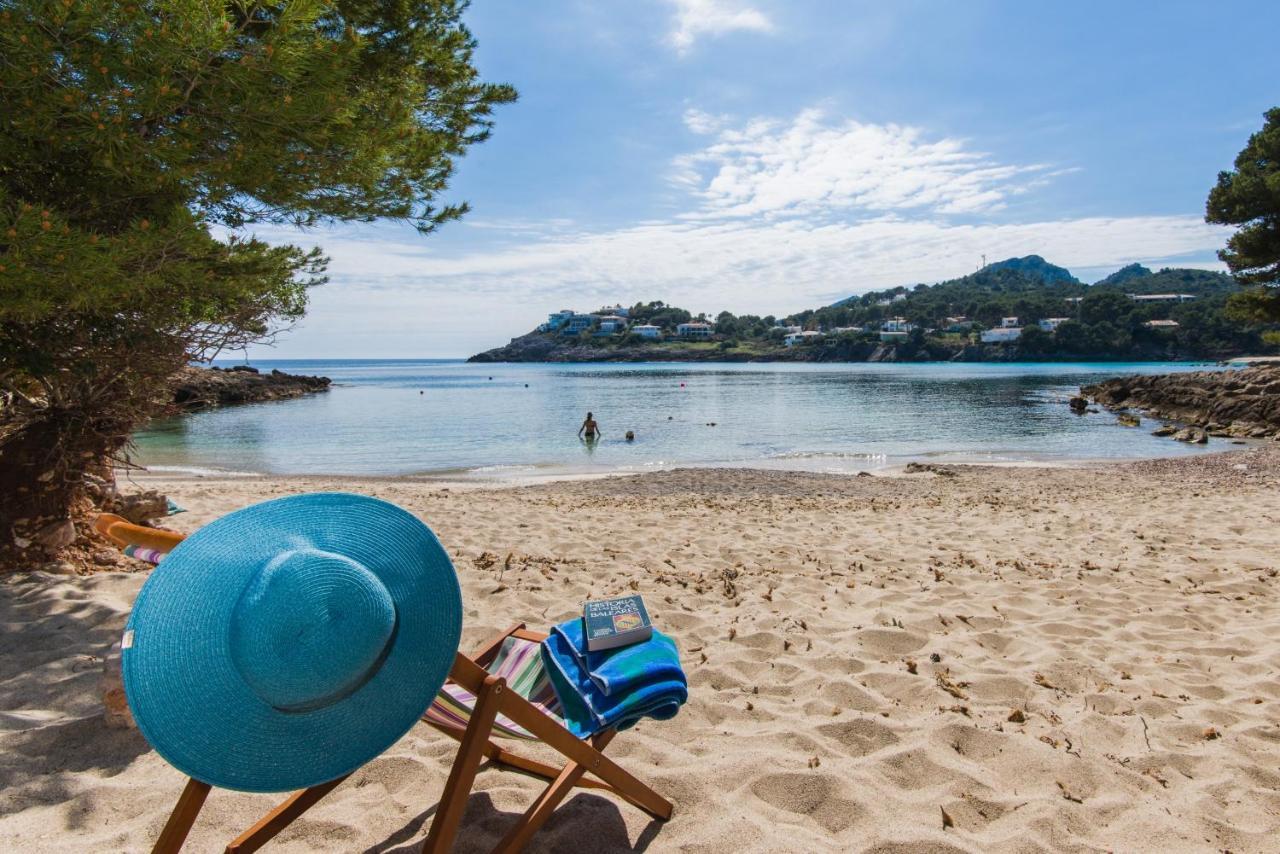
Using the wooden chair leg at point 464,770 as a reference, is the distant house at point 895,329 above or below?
above

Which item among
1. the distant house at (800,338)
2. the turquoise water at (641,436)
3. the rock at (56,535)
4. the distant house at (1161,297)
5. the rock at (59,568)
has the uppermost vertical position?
the distant house at (1161,297)

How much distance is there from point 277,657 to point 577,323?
597 ft

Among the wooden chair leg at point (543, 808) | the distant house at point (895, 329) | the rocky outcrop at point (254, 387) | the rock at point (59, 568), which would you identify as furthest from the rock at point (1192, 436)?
the distant house at point (895, 329)

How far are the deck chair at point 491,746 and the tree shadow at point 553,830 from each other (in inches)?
3.5

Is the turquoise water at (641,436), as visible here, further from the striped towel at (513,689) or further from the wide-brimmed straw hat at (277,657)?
the wide-brimmed straw hat at (277,657)

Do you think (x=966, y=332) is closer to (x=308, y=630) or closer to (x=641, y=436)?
(x=641, y=436)

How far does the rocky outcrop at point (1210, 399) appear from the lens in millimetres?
24438

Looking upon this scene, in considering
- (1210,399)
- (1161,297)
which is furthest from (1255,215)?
(1161,297)

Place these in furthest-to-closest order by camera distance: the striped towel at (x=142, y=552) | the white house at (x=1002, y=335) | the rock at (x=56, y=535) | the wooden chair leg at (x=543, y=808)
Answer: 1. the white house at (x=1002, y=335)
2. the rock at (x=56, y=535)
3. the striped towel at (x=142, y=552)
4. the wooden chair leg at (x=543, y=808)

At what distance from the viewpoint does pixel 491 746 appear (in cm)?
290

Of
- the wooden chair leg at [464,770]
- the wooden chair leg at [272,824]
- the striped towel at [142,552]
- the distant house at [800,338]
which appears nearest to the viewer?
the wooden chair leg at [464,770]

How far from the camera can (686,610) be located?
16.2 feet

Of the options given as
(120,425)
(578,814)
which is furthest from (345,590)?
(120,425)

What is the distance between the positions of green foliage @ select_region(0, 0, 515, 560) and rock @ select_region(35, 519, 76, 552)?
0.15 m
